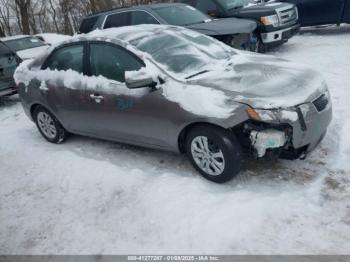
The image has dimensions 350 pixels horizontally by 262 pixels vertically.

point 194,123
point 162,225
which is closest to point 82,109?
point 194,123

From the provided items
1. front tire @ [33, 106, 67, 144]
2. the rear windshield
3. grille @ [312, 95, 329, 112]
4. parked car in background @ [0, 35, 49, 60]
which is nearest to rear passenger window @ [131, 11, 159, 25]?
the rear windshield

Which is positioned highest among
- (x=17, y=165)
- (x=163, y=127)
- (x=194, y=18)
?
(x=194, y=18)

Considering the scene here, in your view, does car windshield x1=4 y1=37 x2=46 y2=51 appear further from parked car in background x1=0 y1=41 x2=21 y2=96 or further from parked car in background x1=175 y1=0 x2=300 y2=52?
parked car in background x1=175 y1=0 x2=300 y2=52

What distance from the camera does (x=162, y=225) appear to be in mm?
3584

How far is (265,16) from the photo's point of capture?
30.8ft

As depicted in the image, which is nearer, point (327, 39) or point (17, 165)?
point (17, 165)

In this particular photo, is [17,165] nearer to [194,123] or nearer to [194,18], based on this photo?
[194,123]

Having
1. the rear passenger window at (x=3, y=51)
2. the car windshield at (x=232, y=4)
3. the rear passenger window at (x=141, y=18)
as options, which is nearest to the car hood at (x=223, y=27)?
the rear passenger window at (x=141, y=18)

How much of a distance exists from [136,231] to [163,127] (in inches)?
48.4

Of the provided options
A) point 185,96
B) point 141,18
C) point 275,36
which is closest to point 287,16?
point 275,36

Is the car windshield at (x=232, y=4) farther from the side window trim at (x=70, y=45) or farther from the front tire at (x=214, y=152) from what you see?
the front tire at (x=214, y=152)

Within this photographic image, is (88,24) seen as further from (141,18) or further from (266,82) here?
(266,82)

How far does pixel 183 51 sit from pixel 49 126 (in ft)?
8.42

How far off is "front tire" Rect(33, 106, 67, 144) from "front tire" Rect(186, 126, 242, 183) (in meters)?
2.47
